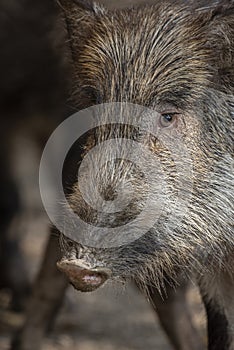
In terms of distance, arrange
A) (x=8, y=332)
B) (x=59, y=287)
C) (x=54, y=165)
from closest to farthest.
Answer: (x=59, y=287) → (x=8, y=332) → (x=54, y=165)

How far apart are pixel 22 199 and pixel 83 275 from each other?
4347 mm

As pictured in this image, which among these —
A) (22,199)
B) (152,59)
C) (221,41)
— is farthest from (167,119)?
(22,199)

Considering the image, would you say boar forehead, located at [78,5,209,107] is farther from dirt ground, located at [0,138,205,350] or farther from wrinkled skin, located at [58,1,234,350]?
dirt ground, located at [0,138,205,350]

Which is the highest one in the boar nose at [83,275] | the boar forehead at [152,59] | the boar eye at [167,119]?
the boar forehead at [152,59]

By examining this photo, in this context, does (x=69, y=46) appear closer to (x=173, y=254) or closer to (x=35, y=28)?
(x=173, y=254)

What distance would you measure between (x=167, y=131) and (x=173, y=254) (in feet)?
1.61

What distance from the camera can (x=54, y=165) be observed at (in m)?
9.11

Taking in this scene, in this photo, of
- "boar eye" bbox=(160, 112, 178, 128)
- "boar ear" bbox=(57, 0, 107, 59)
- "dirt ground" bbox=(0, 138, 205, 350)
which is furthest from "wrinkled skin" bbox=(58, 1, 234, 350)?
"dirt ground" bbox=(0, 138, 205, 350)

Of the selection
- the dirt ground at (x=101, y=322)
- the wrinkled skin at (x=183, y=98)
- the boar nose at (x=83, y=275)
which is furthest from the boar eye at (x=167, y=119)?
the dirt ground at (x=101, y=322)

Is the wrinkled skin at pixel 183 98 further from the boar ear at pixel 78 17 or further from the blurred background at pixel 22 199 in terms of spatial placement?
the blurred background at pixel 22 199

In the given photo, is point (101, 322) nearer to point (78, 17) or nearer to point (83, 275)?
point (78, 17)

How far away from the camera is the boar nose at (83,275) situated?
4.64m

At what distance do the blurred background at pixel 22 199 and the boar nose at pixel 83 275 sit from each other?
1.98 meters

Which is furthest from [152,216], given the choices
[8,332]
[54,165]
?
[54,165]
